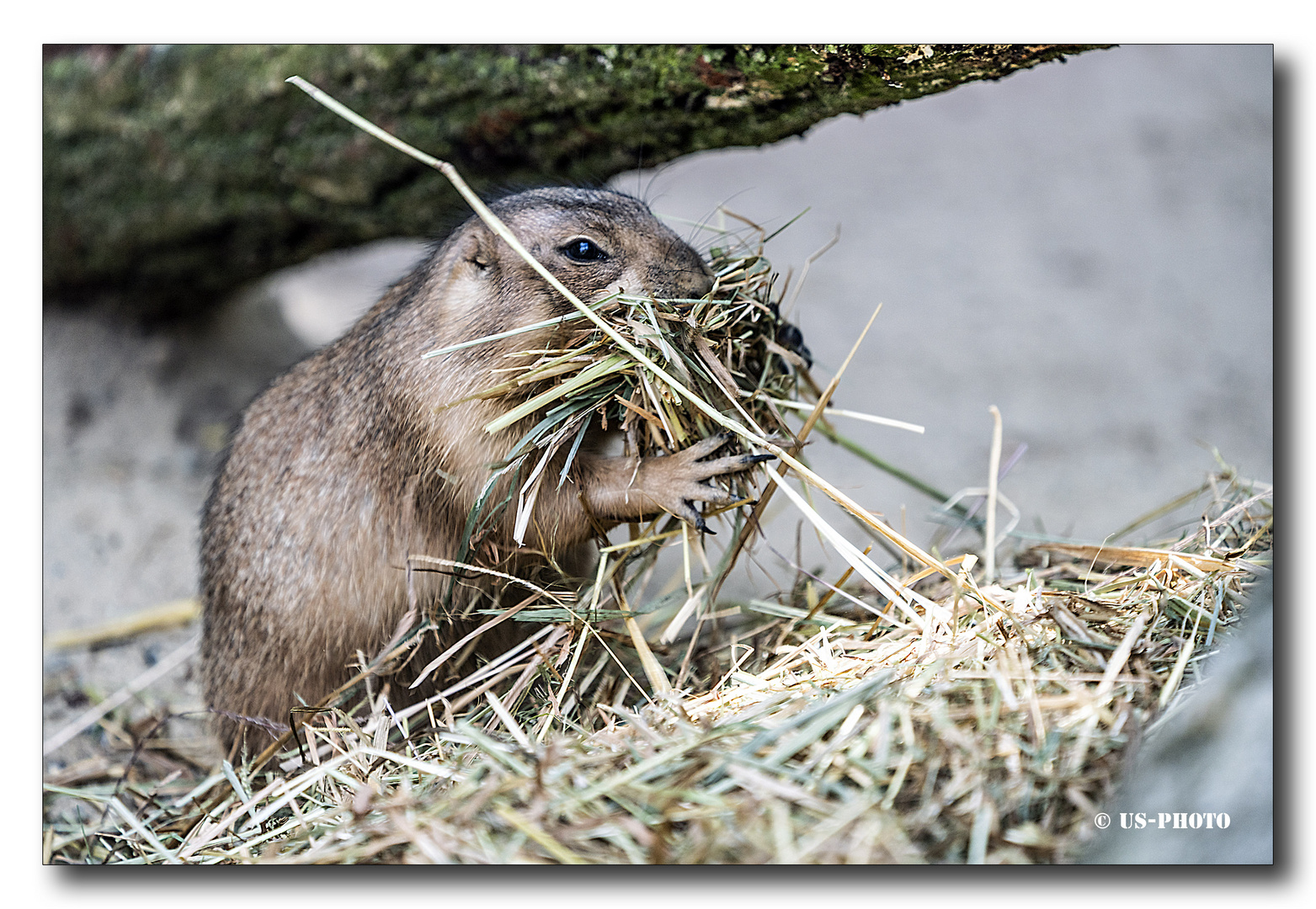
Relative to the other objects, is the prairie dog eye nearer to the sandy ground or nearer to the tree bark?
the sandy ground

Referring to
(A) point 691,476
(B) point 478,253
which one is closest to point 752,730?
(A) point 691,476

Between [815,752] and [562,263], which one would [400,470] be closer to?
[562,263]

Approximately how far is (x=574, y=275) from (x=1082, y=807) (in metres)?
1.92

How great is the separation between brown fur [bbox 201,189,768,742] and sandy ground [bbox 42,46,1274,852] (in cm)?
61

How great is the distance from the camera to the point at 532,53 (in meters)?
3.73

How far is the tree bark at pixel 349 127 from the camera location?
3336 millimetres

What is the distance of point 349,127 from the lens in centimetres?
436

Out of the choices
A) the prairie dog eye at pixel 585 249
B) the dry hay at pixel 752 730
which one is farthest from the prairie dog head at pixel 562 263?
the dry hay at pixel 752 730

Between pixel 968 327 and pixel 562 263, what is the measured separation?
423 centimetres

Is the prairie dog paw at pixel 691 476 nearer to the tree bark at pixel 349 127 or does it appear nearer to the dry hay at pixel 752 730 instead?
the dry hay at pixel 752 730

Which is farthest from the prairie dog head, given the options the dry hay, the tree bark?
the tree bark

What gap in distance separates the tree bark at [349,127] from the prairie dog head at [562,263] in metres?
0.62

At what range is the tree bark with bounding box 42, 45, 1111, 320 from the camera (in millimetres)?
3336
